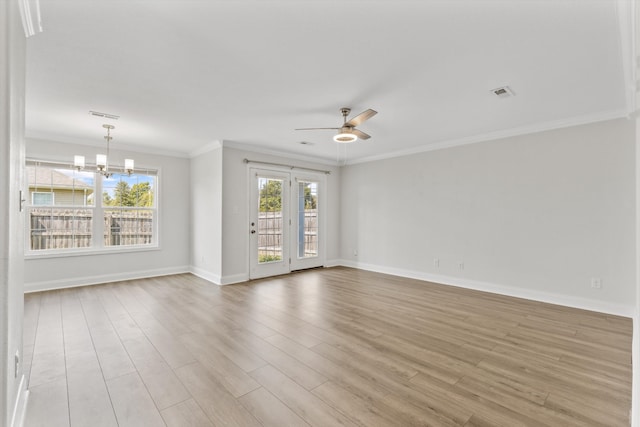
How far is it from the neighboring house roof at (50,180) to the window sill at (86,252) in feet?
3.55

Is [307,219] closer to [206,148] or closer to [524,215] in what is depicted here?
[206,148]

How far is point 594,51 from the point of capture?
91.9 inches

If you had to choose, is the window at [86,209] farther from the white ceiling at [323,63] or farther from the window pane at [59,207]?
the white ceiling at [323,63]

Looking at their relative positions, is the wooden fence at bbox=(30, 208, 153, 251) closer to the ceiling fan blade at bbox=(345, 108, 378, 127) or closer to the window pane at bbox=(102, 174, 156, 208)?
the window pane at bbox=(102, 174, 156, 208)

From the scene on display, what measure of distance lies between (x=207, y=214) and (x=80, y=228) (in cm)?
211

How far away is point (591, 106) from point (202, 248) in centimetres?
637

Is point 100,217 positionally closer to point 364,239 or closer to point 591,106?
point 364,239

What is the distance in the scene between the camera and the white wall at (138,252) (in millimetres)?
4742

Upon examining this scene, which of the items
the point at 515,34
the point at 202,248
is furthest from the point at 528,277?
the point at 202,248

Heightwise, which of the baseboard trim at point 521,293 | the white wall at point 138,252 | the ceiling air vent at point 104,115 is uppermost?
the ceiling air vent at point 104,115

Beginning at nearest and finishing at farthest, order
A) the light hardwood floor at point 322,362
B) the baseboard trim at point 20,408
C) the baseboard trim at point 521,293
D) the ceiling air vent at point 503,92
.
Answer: the baseboard trim at point 20,408, the light hardwood floor at point 322,362, the ceiling air vent at point 503,92, the baseboard trim at point 521,293

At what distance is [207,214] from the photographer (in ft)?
18.4

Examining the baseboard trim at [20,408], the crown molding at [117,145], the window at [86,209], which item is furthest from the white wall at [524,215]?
the baseboard trim at [20,408]

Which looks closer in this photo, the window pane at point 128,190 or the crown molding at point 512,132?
the crown molding at point 512,132
